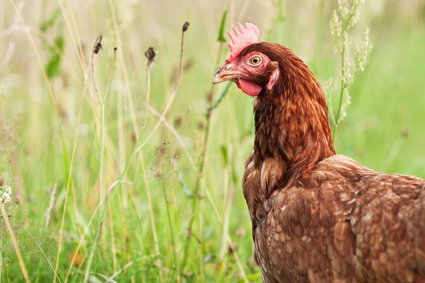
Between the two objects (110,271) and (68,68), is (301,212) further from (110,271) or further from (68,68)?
(68,68)

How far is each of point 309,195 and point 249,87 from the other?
60cm

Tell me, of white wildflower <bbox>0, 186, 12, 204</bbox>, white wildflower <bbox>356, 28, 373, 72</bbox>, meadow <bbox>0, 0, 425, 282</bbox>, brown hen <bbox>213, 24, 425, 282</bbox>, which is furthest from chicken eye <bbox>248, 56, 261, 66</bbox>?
white wildflower <bbox>0, 186, 12, 204</bbox>

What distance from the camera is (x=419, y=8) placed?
7902mm

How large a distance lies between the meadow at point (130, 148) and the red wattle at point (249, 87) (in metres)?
0.29

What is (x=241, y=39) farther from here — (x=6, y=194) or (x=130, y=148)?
(x=130, y=148)

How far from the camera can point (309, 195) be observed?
274 cm

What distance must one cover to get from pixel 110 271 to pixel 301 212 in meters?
1.23

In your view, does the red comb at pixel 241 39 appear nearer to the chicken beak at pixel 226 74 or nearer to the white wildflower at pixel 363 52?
the chicken beak at pixel 226 74

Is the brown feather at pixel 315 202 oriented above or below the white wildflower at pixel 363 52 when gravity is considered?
below

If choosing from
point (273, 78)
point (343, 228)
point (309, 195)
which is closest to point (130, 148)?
point (273, 78)

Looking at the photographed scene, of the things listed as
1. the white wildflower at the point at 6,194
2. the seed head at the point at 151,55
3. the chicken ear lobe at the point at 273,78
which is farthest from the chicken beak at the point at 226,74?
the white wildflower at the point at 6,194

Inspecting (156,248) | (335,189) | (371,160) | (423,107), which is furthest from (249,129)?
(423,107)

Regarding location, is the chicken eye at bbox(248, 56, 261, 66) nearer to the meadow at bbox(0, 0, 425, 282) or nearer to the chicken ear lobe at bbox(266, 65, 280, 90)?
the chicken ear lobe at bbox(266, 65, 280, 90)

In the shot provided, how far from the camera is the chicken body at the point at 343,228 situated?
2.40 meters
